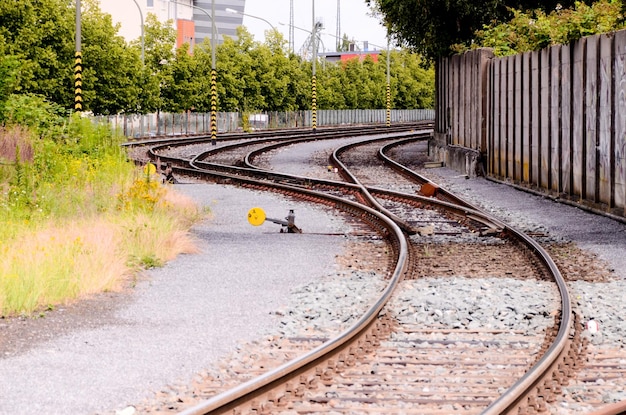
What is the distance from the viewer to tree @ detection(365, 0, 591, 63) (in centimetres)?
3113

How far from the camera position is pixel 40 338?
8.49 metres

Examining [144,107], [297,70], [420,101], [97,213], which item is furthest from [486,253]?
[420,101]

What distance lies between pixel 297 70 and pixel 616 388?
71119mm

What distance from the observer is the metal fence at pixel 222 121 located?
5791 cm

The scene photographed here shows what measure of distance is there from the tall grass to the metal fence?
27444 mm

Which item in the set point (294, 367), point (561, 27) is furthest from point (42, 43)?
point (294, 367)

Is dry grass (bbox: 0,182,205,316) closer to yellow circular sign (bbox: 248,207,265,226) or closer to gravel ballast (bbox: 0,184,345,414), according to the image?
gravel ballast (bbox: 0,184,345,414)

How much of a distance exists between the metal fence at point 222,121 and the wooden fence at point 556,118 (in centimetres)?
2292

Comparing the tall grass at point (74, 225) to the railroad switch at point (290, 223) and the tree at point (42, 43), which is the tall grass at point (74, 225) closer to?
the railroad switch at point (290, 223)

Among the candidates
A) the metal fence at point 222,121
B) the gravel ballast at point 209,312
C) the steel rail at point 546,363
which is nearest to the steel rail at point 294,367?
the gravel ballast at point 209,312

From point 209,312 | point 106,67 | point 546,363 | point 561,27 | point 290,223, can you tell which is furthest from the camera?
point 106,67

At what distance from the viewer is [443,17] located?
32.3 meters

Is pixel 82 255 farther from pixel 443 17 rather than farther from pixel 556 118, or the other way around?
pixel 443 17

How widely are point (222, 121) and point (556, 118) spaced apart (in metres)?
48.1
